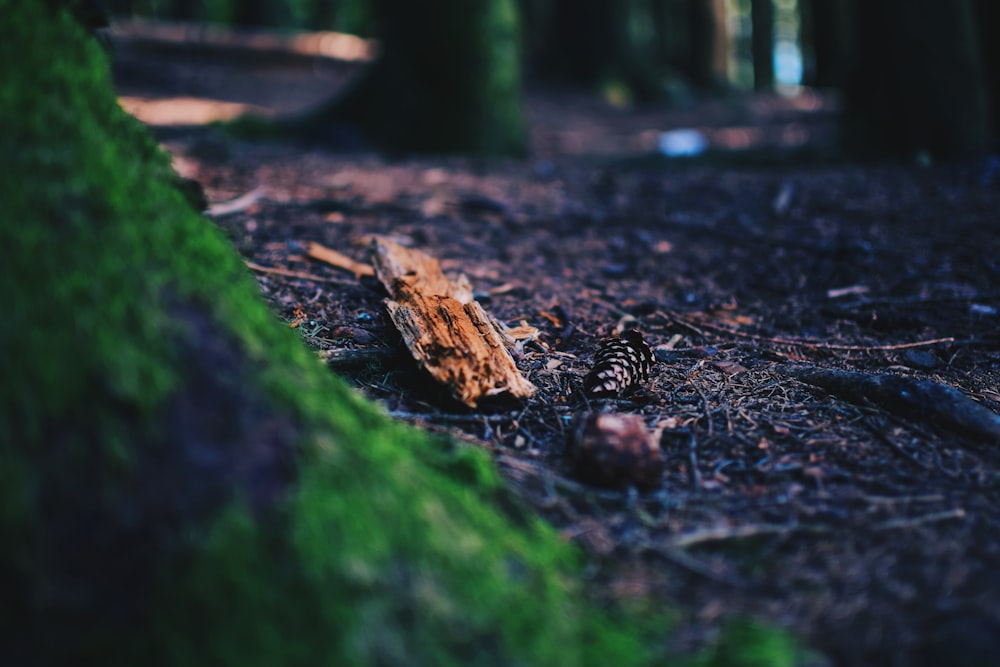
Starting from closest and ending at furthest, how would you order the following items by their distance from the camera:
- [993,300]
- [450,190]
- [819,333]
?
[819,333] → [993,300] → [450,190]

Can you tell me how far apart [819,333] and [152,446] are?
2.79 m

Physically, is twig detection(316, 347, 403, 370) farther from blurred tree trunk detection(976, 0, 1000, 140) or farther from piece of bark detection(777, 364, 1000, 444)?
blurred tree trunk detection(976, 0, 1000, 140)

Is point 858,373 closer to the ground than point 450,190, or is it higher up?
closer to the ground

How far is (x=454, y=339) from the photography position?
95.6 inches

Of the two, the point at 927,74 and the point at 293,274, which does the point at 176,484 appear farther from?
the point at 927,74

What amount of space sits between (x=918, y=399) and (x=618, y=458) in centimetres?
111

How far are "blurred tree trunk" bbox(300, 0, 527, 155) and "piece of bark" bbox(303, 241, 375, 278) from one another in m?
4.17

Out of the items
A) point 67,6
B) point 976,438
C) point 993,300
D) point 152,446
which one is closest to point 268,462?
point 152,446

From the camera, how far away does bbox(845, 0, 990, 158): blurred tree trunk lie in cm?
609

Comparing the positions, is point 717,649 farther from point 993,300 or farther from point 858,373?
point 993,300

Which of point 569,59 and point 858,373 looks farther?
point 569,59

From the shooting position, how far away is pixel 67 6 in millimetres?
1626

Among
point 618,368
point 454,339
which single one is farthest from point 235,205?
point 618,368

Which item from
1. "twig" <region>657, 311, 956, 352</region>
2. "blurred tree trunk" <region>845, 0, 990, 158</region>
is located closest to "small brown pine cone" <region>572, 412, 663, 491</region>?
"twig" <region>657, 311, 956, 352</region>
